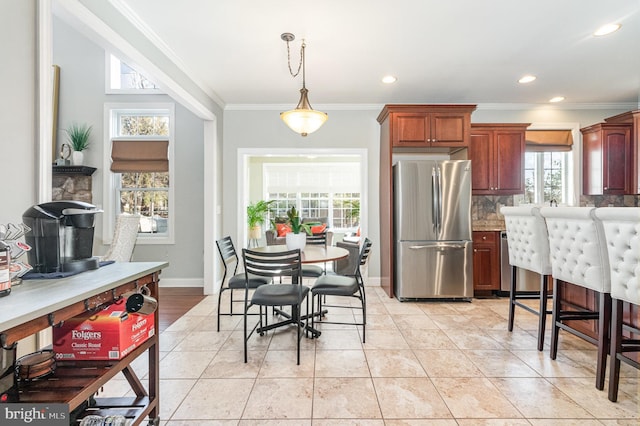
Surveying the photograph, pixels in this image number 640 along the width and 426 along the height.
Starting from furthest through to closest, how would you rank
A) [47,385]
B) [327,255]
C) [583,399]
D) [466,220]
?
[466,220] → [327,255] → [583,399] → [47,385]

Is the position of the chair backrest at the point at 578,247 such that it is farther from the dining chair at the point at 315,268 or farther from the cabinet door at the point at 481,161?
the dining chair at the point at 315,268

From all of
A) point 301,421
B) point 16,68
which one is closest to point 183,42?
point 16,68

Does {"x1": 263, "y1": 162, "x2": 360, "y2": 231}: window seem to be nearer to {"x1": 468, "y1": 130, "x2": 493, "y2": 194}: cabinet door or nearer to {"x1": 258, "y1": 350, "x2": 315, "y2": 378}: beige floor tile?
{"x1": 468, "y1": 130, "x2": 493, "y2": 194}: cabinet door

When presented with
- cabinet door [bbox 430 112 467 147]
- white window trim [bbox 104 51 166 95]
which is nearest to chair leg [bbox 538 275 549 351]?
cabinet door [bbox 430 112 467 147]

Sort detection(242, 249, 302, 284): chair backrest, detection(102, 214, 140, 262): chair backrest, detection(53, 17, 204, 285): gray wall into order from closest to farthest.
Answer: detection(242, 249, 302, 284): chair backrest
detection(102, 214, 140, 262): chair backrest
detection(53, 17, 204, 285): gray wall

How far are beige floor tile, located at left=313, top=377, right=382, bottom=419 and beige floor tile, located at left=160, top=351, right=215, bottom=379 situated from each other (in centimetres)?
92

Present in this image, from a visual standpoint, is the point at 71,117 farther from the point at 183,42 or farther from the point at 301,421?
the point at 301,421

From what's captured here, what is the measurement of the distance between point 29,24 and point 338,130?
3.69 meters

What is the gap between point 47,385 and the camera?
47.9 inches

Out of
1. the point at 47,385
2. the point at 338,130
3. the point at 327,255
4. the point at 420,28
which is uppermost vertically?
the point at 420,28

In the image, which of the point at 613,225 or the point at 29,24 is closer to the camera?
the point at 29,24

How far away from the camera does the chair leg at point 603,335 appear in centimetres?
207

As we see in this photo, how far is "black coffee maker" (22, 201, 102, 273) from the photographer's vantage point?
4.41 feet

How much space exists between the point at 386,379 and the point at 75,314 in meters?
1.92
